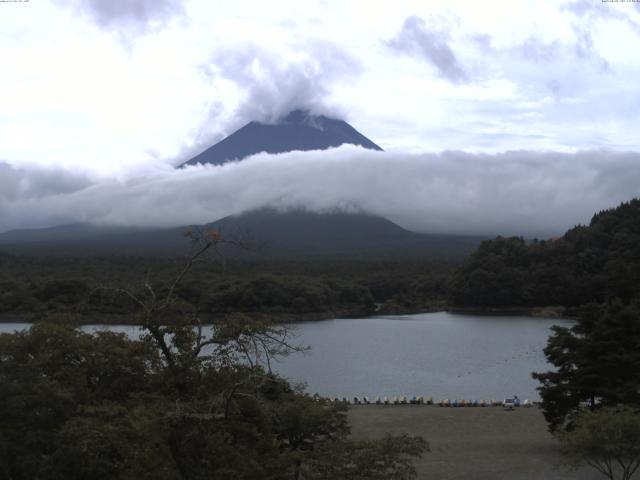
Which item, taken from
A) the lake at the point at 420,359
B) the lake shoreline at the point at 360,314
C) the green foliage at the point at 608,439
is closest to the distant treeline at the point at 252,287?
the lake shoreline at the point at 360,314

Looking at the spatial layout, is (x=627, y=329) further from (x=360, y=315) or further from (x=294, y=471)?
(x=360, y=315)

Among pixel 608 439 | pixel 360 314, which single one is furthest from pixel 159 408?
pixel 360 314

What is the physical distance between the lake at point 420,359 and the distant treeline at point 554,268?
1034 cm

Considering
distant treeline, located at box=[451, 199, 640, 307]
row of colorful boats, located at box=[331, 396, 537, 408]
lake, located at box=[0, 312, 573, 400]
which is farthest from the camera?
distant treeline, located at box=[451, 199, 640, 307]

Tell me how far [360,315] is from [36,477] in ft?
142

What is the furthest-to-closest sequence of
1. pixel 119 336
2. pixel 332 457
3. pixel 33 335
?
pixel 119 336 → pixel 33 335 → pixel 332 457

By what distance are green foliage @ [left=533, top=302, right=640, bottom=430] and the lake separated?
8.15 metres

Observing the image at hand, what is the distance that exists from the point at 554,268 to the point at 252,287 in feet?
75.7

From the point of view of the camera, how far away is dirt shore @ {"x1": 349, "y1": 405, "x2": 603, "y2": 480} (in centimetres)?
1162

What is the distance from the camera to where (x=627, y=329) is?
516 inches

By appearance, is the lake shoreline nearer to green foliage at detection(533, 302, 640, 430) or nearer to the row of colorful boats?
the row of colorful boats

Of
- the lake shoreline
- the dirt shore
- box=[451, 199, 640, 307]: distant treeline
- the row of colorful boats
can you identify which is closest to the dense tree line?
the dirt shore

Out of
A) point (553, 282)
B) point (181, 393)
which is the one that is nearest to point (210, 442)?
point (181, 393)

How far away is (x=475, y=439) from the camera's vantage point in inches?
579
